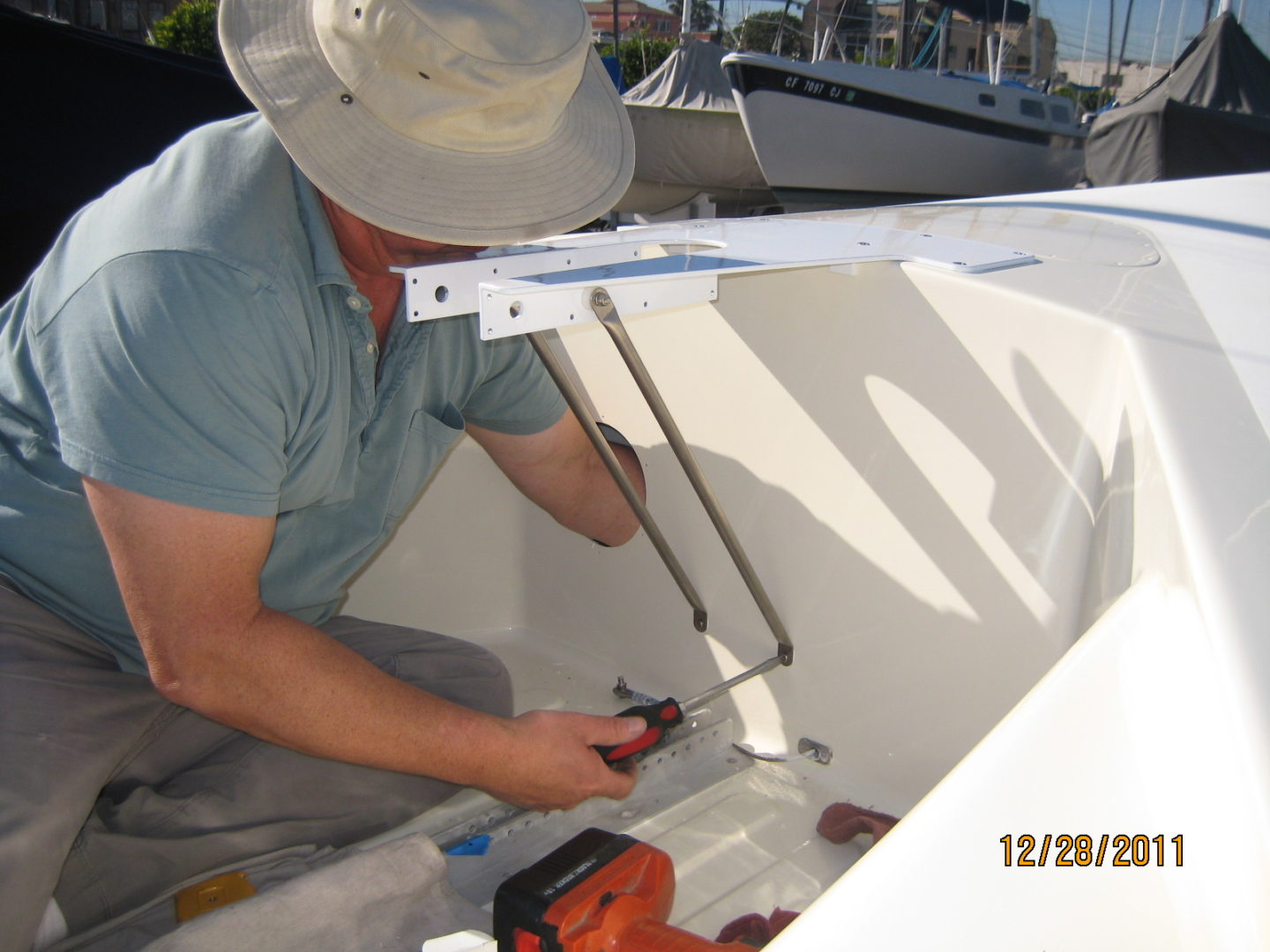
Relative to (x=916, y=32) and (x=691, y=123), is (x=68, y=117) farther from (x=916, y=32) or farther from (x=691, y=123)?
(x=916, y=32)

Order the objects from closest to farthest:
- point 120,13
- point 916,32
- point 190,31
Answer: point 916,32 → point 190,31 → point 120,13

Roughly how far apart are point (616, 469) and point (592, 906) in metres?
0.53

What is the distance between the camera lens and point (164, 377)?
0.83 metres

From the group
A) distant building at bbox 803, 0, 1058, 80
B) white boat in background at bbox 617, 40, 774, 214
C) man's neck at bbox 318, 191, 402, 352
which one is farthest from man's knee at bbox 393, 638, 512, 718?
distant building at bbox 803, 0, 1058, 80

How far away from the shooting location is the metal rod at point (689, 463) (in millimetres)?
989

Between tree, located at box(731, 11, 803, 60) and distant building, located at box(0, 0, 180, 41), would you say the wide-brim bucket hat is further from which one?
distant building, located at box(0, 0, 180, 41)

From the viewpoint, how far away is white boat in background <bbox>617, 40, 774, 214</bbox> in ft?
28.2

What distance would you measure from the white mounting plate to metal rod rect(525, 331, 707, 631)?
132 mm

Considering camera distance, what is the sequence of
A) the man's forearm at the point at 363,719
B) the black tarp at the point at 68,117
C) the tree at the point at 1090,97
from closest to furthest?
1. the man's forearm at the point at 363,719
2. the black tarp at the point at 68,117
3. the tree at the point at 1090,97

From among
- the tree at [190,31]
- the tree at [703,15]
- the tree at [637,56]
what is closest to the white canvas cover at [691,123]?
the tree at [703,15]

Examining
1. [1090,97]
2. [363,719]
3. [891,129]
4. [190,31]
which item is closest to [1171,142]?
[891,129]

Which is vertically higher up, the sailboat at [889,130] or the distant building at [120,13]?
the distant building at [120,13]

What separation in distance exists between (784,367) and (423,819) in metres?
0.80
